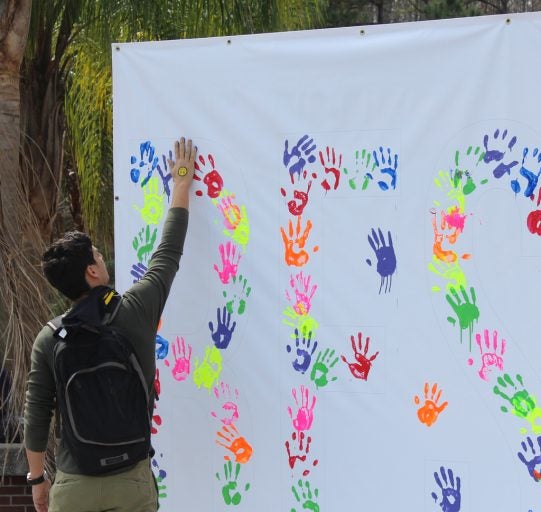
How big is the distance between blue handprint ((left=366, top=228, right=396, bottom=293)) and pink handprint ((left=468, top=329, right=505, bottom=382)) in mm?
340

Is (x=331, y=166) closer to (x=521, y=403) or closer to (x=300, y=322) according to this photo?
(x=300, y=322)

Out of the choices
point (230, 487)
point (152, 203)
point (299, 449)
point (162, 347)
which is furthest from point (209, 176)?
point (230, 487)

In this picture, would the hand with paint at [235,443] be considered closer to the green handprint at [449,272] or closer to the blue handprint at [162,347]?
the blue handprint at [162,347]

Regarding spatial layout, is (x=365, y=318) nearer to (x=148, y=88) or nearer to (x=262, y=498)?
(x=262, y=498)

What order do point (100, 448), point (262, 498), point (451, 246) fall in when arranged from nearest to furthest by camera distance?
1. point (100, 448)
2. point (451, 246)
3. point (262, 498)

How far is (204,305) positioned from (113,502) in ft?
2.63

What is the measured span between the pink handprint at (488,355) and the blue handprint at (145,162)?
1.31 metres

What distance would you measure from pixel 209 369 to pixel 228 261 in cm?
40

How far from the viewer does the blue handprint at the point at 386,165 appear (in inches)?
110

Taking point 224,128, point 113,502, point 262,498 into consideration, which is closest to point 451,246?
point 224,128

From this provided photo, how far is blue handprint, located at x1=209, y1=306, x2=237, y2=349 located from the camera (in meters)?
3.04

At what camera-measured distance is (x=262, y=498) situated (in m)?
2.99

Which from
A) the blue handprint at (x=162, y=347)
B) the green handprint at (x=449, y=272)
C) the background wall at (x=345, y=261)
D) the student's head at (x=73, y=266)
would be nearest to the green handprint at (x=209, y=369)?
the background wall at (x=345, y=261)

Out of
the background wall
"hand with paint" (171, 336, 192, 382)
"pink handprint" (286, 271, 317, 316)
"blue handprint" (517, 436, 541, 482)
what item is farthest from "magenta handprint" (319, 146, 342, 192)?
"blue handprint" (517, 436, 541, 482)
